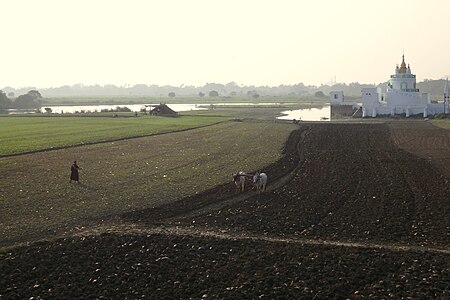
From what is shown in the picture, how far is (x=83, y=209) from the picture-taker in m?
20.4

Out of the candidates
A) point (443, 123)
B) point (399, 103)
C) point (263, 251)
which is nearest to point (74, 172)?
point (263, 251)

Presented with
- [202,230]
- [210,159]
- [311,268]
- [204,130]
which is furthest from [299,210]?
[204,130]

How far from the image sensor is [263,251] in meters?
15.8

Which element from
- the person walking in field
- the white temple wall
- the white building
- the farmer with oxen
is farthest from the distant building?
the person walking in field

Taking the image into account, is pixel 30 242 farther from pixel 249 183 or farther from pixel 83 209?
pixel 249 183

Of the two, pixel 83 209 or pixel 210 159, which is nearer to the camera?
pixel 83 209

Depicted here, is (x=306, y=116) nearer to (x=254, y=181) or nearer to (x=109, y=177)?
(x=109, y=177)

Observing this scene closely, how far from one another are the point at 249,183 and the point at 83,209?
781 cm

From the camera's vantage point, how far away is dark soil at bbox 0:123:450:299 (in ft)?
43.6

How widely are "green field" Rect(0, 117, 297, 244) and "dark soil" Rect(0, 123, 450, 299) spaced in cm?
154

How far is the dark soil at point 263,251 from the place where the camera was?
13.3 metres

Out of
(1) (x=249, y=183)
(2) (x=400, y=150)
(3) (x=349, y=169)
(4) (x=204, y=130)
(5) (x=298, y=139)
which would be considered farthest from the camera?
(4) (x=204, y=130)

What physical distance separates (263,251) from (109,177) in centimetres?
1320

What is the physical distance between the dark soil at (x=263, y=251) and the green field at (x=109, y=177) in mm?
1543
